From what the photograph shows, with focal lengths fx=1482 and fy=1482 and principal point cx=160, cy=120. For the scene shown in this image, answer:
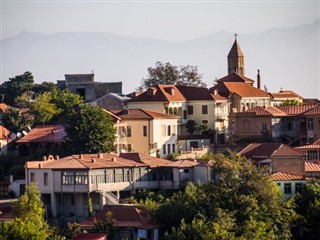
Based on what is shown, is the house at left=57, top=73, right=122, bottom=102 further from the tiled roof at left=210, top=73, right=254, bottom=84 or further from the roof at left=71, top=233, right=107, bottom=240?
the roof at left=71, top=233, right=107, bottom=240

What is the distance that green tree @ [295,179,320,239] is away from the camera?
69.6m

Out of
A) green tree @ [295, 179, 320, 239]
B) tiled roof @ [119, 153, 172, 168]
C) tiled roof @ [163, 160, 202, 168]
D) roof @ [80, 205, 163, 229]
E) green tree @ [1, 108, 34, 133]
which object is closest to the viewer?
roof @ [80, 205, 163, 229]

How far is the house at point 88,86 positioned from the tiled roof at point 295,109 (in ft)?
56.6

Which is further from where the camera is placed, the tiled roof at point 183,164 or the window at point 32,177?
the window at point 32,177

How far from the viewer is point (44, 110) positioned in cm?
9119

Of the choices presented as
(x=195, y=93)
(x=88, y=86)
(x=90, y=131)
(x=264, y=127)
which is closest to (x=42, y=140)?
(x=90, y=131)

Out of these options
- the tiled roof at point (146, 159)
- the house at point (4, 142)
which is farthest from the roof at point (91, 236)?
the house at point (4, 142)

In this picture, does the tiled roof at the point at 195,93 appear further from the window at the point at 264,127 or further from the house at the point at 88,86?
the house at the point at 88,86

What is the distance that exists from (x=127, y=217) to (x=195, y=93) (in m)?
22.8

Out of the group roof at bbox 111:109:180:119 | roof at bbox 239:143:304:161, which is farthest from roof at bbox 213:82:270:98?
roof at bbox 239:143:304:161

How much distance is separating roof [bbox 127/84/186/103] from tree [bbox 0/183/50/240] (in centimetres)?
1706

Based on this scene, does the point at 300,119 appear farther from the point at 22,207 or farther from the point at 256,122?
the point at 22,207

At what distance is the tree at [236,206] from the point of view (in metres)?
66.4

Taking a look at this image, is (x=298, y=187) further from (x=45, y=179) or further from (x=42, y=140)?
(x=42, y=140)
